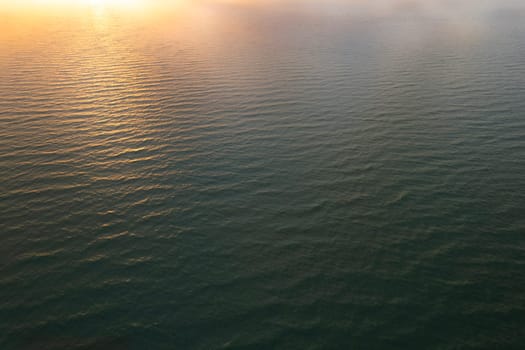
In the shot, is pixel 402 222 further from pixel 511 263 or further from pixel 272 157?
pixel 272 157

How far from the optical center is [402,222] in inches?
1069

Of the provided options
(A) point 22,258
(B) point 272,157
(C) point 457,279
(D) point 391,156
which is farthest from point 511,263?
(A) point 22,258

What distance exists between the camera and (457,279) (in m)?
22.3

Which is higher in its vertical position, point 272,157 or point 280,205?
point 272,157

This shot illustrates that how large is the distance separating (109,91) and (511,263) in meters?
51.4

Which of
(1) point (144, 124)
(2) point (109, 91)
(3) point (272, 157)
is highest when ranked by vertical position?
(2) point (109, 91)

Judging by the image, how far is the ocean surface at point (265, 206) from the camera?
20266mm

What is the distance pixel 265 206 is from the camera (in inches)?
1165

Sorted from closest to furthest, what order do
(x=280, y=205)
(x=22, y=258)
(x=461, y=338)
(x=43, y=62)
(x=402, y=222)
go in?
1. (x=461, y=338)
2. (x=22, y=258)
3. (x=402, y=222)
4. (x=280, y=205)
5. (x=43, y=62)

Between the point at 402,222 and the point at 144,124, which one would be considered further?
the point at 144,124

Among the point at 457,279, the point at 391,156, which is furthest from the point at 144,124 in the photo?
the point at 457,279

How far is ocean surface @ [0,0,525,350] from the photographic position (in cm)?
2027

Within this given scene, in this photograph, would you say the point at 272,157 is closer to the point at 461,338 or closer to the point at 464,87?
the point at 461,338

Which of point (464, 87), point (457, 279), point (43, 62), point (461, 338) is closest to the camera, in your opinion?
point (461, 338)
